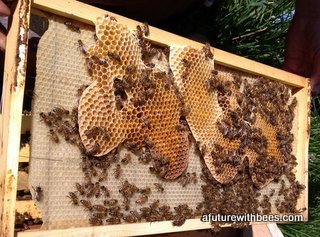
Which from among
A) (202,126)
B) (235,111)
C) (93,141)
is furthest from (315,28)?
(93,141)

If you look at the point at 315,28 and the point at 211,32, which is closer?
the point at 315,28

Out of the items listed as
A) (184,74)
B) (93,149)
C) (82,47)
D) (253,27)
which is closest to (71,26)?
(82,47)

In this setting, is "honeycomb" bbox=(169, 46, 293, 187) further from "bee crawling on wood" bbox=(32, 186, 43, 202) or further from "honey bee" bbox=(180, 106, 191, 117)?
"bee crawling on wood" bbox=(32, 186, 43, 202)

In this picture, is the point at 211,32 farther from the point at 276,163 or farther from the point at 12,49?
the point at 12,49

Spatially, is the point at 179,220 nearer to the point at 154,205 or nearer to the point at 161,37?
the point at 154,205

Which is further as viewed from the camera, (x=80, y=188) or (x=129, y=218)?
(x=129, y=218)

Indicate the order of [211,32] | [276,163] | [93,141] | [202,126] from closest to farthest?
[93,141], [202,126], [276,163], [211,32]
